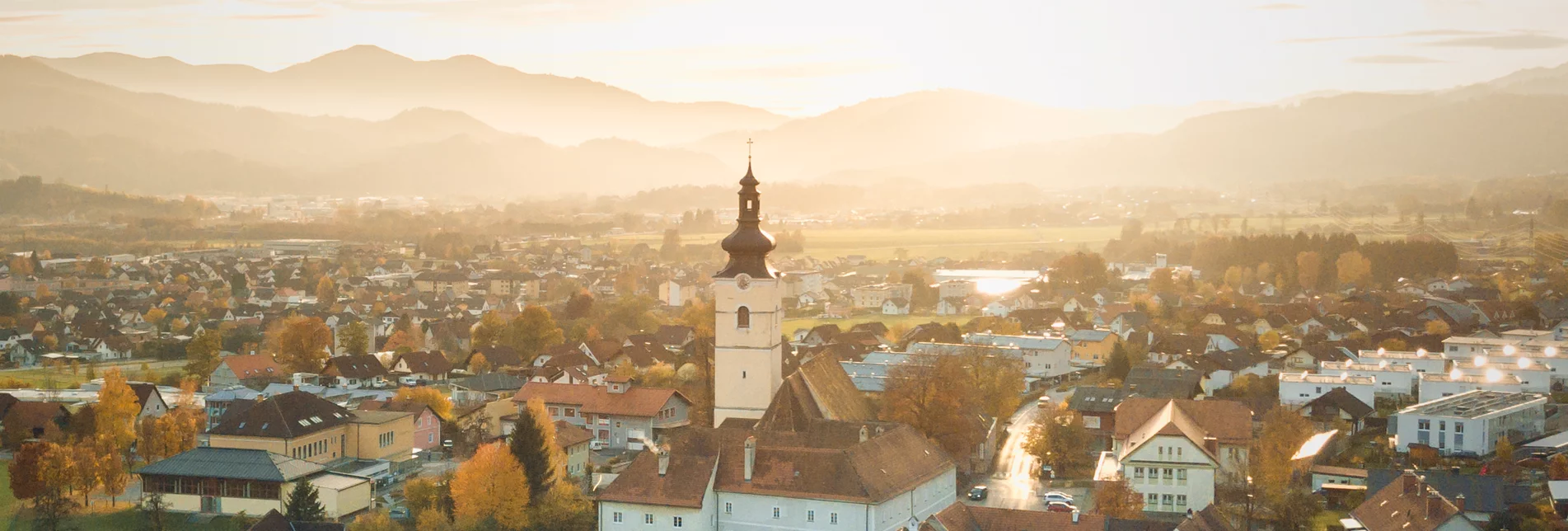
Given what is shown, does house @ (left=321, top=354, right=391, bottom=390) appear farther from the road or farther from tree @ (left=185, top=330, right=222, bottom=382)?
the road

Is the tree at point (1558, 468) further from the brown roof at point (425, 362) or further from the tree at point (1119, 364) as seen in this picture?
the brown roof at point (425, 362)

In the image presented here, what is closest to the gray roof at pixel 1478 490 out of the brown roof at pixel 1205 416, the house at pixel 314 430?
the brown roof at pixel 1205 416

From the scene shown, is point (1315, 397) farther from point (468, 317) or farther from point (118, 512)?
point (468, 317)

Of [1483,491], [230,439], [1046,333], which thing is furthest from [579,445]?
[1046,333]

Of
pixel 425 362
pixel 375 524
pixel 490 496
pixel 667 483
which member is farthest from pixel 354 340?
pixel 667 483

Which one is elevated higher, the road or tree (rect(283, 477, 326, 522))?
tree (rect(283, 477, 326, 522))

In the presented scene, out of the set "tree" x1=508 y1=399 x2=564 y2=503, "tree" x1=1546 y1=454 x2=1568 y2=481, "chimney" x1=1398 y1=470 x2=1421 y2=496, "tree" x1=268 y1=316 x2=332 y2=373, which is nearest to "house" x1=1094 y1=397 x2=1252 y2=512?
"chimney" x1=1398 y1=470 x2=1421 y2=496
